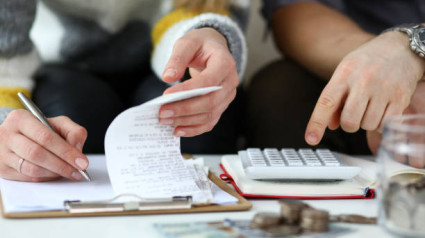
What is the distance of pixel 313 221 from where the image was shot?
1.65ft

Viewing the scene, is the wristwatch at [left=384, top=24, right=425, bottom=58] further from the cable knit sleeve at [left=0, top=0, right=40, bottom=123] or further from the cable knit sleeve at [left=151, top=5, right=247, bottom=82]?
the cable knit sleeve at [left=0, top=0, right=40, bottom=123]

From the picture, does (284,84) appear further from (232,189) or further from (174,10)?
(232,189)

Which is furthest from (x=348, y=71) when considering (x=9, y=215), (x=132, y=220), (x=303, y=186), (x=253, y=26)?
(x=253, y=26)

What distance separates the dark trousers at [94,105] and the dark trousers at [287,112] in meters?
0.06

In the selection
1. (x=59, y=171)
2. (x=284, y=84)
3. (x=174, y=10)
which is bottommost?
(x=59, y=171)

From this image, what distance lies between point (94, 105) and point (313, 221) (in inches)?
22.9

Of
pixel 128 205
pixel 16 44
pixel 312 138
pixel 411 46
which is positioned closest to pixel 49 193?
pixel 128 205

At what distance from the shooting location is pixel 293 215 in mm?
514

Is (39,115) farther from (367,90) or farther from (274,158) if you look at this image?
(367,90)

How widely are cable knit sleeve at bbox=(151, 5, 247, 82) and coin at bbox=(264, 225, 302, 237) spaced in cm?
47

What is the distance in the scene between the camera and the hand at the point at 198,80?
1.93 feet

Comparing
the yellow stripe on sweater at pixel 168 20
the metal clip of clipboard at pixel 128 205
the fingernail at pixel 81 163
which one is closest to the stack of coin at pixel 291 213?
the metal clip of clipboard at pixel 128 205

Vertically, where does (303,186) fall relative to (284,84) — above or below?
below

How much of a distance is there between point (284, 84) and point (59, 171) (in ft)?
2.00
